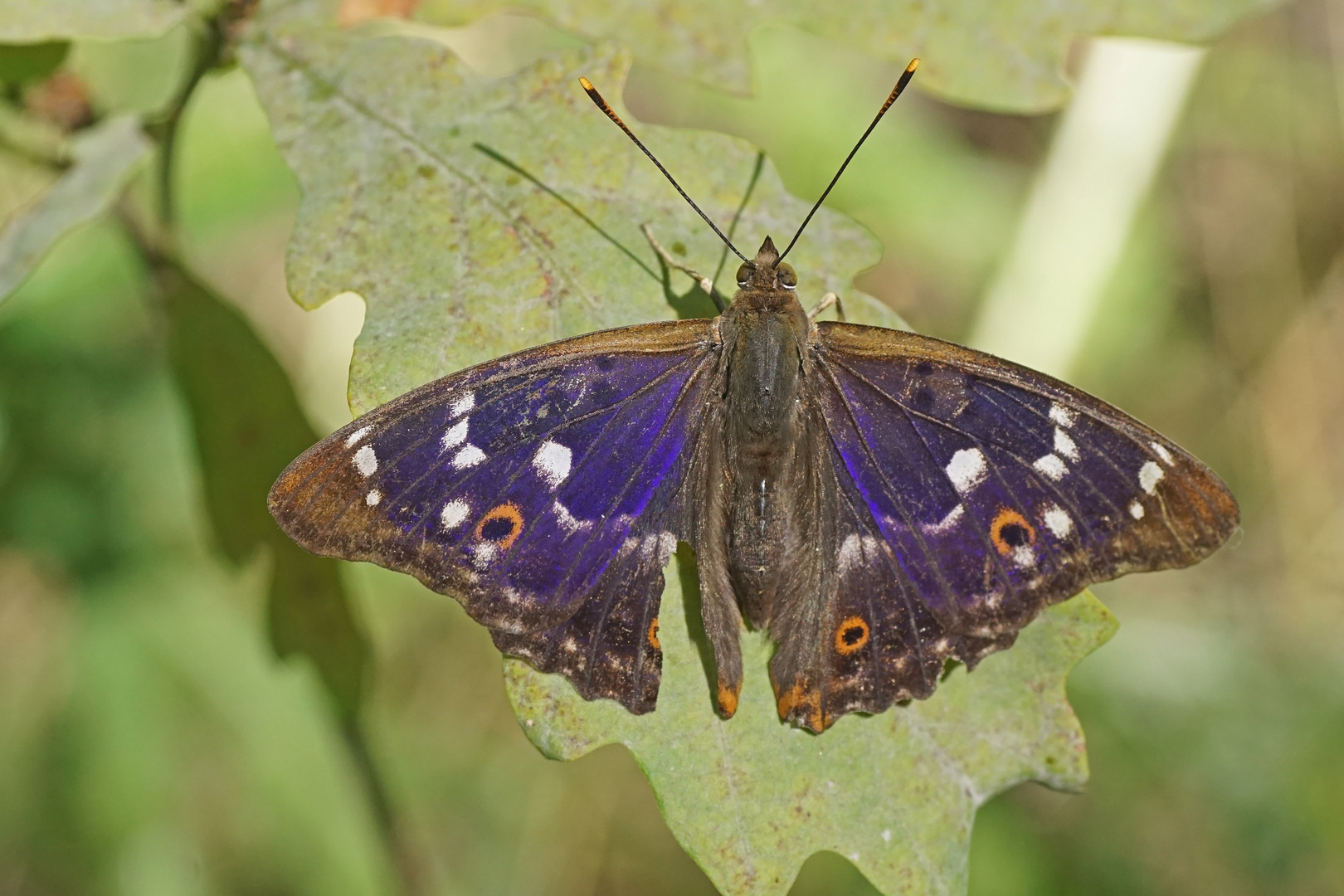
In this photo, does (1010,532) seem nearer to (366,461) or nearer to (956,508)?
(956,508)

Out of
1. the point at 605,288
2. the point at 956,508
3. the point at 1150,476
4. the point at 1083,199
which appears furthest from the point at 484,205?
→ the point at 1083,199

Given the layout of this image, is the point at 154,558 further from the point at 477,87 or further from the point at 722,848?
the point at 722,848

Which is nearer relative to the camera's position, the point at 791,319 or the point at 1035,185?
the point at 791,319

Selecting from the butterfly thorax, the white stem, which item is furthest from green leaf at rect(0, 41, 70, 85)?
the white stem

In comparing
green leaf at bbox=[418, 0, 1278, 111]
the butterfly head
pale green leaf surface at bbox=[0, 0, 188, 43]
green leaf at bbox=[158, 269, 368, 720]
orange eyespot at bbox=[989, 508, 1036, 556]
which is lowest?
green leaf at bbox=[158, 269, 368, 720]

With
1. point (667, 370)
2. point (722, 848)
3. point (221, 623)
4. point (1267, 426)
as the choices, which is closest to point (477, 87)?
point (667, 370)

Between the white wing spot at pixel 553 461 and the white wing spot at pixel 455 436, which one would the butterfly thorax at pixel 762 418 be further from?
the white wing spot at pixel 455 436

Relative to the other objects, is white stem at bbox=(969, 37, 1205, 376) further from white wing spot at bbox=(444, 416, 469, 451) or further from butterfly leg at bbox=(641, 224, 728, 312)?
white wing spot at bbox=(444, 416, 469, 451)
